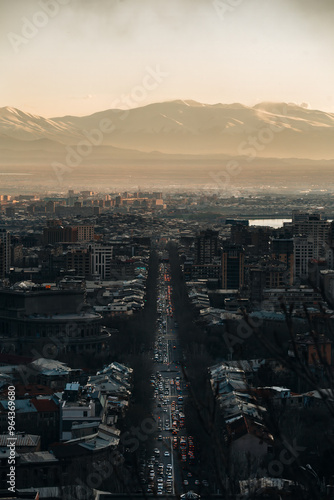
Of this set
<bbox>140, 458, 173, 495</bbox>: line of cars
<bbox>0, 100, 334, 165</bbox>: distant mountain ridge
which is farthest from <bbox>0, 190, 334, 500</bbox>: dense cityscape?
<bbox>0, 100, 334, 165</bbox>: distant mountain ridge

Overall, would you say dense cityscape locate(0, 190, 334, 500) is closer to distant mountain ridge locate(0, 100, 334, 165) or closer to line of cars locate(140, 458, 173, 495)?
line of cars locate(140, 458, 173, 495)

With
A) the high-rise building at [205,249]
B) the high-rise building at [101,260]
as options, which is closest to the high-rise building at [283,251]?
the high-rise building at [205,249]

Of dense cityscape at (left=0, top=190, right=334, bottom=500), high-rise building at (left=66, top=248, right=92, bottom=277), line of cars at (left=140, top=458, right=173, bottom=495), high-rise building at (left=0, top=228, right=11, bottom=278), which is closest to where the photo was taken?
dense cityscape at (left=0, top=190, right=334, bottom=500)

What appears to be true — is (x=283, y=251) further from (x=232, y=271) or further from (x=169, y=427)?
(x=169, y=427)

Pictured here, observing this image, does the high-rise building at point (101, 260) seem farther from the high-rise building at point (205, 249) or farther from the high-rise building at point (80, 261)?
the high-rise building at point (205, 249)

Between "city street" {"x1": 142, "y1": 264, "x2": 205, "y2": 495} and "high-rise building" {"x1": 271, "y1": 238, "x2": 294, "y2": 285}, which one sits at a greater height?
"high-rise building" {"x1": 271, "y1": 238, "x2": 294, "y2": 285}

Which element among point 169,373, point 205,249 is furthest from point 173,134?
point 169,373
